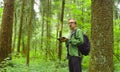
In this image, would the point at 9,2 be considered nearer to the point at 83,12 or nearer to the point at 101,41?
the point at 83,12

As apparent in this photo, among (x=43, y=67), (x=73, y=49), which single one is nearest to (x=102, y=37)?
(x=73, y=49)

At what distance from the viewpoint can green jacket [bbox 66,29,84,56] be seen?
641 cm

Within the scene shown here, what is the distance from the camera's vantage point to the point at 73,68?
6.65 meters

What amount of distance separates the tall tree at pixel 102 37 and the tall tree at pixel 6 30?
6426mm

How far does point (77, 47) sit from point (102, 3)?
1194 millimetres

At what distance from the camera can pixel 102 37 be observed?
6.17 metres

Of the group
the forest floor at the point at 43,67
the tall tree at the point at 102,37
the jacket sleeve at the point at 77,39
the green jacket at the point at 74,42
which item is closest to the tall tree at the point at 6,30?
the forest floor at the point at 43,67

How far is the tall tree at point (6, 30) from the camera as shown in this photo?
39.1 ft

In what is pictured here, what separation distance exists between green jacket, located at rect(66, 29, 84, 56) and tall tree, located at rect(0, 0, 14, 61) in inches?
229

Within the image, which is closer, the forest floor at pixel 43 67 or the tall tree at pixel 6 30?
the forest floor at pixel 43 67

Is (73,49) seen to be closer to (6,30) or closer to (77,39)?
(77,39)

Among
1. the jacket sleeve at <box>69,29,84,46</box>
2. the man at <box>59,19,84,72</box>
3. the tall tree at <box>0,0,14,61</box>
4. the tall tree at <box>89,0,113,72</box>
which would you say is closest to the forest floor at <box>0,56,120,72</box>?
the tall tree at <box>0,0,14,61</box>

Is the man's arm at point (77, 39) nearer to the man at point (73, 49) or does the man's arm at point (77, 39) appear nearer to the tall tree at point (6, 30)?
the man at point (73, 49)

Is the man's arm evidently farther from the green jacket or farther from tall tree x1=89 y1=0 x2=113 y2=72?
tall tree x1=89 y1=0 x2=113 y2=72
